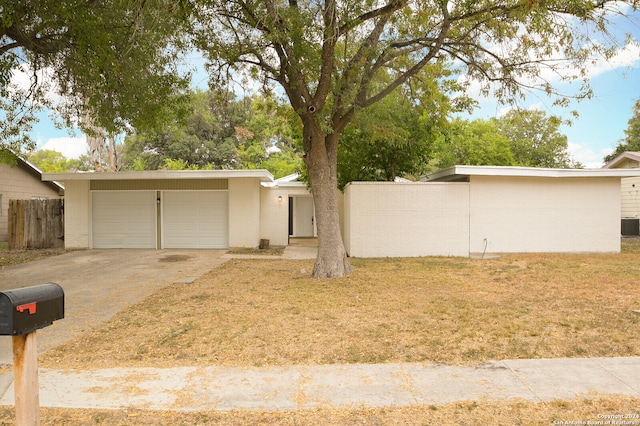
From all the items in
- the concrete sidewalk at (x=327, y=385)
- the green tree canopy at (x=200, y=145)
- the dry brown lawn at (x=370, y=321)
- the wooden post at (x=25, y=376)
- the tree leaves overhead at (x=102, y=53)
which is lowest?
the concrete sidewalk at (x=327, y=385)

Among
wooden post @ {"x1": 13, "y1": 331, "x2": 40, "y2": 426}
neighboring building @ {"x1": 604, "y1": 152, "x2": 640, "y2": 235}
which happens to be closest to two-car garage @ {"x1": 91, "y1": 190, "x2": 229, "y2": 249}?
wooden post @ {"x1": 13, "y1": 331, "x2": 40, "y2": 426}

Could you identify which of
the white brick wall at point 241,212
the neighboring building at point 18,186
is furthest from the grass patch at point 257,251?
the neighboring building at point 18,186

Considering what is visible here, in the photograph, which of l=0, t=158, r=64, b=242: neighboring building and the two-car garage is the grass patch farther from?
l=0, t=158, r=64, b=242: neighboring building

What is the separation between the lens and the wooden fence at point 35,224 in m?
15.4

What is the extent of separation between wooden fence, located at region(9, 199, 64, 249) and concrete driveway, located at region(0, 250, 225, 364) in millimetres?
2206

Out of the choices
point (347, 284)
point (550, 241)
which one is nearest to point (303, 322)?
point (347, 284)

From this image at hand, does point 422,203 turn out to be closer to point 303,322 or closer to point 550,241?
point 550,241

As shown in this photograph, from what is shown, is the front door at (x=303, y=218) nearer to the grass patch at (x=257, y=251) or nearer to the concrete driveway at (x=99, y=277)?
the grass patch at (x=257, y=251)

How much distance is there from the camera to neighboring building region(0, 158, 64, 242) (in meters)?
18.0

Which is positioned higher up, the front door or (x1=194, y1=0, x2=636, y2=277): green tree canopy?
(x1=194, y1=0, x2=636, y2=277): green tree canopy

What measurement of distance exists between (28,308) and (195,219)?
13.5 metres

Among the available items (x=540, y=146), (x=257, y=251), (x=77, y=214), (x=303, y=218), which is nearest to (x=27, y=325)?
(x=257, y=251)

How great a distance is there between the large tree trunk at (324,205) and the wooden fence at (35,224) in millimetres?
11600

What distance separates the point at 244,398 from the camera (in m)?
3.50
